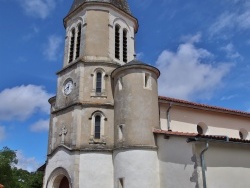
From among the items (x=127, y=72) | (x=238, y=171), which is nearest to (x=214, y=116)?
(x=238, y=171)

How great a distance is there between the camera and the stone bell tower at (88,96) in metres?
17.9

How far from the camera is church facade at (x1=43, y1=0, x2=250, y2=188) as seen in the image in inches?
637

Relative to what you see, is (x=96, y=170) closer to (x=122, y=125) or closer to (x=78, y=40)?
(x=122, y=125)

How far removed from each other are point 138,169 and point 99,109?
4653 mm

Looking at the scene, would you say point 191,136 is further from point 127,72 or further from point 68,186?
point 68,186

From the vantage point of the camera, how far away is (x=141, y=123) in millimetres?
17531

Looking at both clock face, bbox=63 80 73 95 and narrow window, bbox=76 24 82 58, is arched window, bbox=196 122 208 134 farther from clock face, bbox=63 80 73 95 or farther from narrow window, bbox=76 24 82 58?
narrow window, bbox=76 24 82 58

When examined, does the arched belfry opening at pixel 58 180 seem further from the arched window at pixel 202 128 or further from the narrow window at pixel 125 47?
the arched window at pixel 202 128

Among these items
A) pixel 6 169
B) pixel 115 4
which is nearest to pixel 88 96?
pixel 115 4

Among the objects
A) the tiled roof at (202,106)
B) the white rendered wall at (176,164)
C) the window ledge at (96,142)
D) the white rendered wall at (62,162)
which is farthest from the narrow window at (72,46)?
the white rendered wall at (176,164)

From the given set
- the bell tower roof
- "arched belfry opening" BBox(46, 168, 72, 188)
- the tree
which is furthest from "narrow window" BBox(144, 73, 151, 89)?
the tree

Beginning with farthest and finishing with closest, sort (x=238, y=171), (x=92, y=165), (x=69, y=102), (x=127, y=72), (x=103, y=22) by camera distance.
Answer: (x=103, y=22) < (x=69, y=102) < (x=127, y=72) < (x=92, y=165) < (x=238, y=171)

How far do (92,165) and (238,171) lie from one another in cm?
806

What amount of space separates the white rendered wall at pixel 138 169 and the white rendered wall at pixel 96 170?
607 mm
